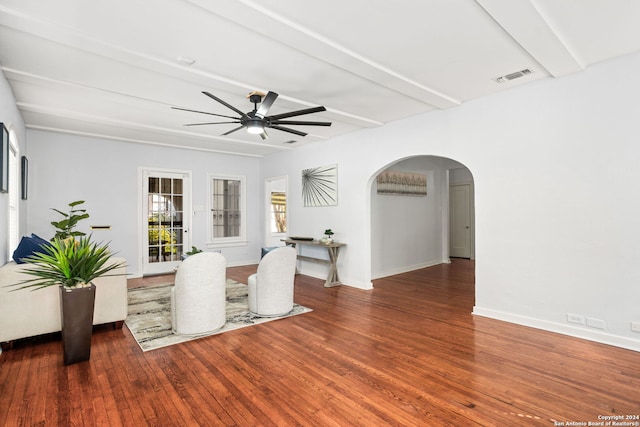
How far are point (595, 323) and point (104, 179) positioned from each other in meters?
7.64

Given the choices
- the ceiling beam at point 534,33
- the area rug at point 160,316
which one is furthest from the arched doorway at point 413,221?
the ceiling beam at point 534,33

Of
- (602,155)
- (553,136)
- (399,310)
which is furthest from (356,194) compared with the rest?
(602,155)

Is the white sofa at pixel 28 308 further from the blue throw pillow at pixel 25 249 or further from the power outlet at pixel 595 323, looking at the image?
the power outlet at pixel 595 323

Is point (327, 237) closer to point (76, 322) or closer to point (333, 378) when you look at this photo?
point (333, 378)

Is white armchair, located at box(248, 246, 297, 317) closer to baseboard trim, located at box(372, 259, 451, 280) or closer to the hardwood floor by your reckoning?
the hardwood floor

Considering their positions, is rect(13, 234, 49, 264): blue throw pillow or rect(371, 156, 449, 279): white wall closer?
rect(13, 234, 49, 264): blue throw pillow

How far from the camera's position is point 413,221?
7.50 meters

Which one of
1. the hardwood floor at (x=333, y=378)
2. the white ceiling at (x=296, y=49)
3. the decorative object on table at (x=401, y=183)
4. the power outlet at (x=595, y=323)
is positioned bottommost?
the hardwood floor at (x=333, y=378)

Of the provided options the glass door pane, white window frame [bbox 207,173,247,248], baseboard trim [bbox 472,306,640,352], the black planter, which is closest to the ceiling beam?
baseboard trim [bbox 472,306,640,352]

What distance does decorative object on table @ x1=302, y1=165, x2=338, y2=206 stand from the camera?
632 centimetres

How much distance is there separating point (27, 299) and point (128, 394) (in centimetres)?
176

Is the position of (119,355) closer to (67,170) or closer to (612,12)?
(67,170)

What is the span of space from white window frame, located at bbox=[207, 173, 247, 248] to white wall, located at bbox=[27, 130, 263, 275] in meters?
0.10

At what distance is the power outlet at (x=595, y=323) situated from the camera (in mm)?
3359
